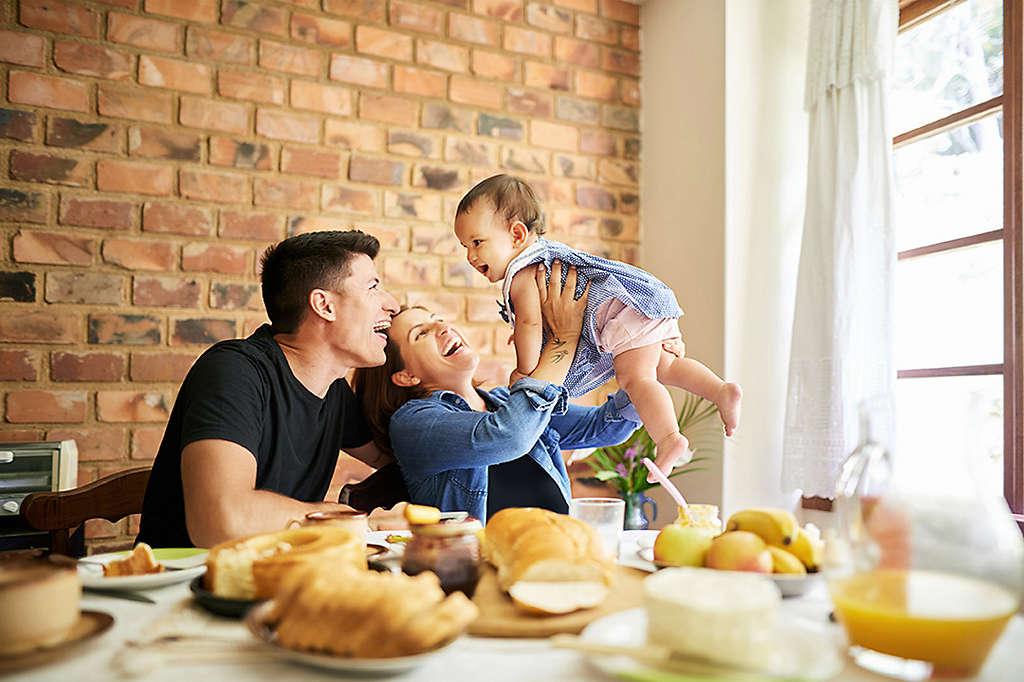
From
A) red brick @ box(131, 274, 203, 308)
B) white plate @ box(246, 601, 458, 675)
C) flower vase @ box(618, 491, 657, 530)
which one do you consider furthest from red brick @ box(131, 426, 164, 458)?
white plate @ box(246, 601, 458, 675)

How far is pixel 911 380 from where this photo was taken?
9.60 ft

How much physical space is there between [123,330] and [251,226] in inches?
22.8

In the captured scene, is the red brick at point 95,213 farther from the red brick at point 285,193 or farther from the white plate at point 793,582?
the white plate at point 793,582

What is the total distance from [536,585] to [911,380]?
2.55m

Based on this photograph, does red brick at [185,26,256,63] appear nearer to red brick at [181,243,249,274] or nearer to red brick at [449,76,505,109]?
red brick at [181,243,249,274]

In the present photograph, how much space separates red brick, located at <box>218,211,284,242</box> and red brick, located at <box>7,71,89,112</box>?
58 cm

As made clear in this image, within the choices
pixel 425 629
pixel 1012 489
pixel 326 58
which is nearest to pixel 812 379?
pixel 1012 489

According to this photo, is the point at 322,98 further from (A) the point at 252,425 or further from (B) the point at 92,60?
(A) the point at 252,425

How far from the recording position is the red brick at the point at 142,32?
2.70 metres

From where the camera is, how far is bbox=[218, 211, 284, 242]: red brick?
2830 mm

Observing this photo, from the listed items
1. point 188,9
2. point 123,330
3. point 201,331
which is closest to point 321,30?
point 188,9

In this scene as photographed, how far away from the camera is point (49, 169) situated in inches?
102

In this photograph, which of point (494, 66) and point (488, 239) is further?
point (494, 66)

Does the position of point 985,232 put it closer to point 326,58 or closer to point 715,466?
point 715,466
